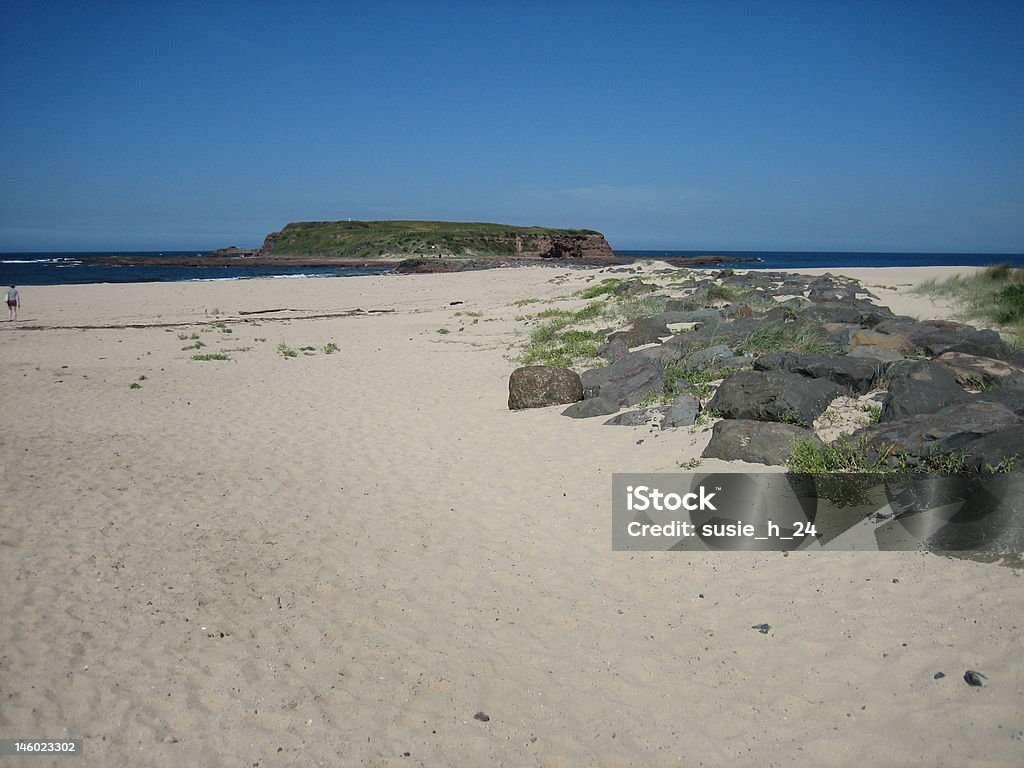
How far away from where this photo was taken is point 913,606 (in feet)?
14.8

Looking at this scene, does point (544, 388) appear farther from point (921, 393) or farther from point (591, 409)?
point (921, 393)

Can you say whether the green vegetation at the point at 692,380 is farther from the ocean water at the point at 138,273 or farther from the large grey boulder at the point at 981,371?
the ocean water at the point at 138,273

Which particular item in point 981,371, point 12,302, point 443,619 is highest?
point 12,302

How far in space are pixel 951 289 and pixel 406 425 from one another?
1767cm

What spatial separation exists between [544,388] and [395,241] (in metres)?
88.0

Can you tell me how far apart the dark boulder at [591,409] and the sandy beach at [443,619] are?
0.23 m

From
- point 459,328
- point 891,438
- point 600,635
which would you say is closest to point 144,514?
point 600,635

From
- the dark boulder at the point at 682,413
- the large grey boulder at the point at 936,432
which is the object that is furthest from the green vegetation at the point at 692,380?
the large grey boulder at the point at 936,432

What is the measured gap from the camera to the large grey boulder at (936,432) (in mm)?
5758

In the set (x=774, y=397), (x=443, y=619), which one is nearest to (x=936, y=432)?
(x=774, y=397)

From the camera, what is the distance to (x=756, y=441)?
6969 mm

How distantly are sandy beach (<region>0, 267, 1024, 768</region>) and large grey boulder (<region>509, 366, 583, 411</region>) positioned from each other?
3.18ft

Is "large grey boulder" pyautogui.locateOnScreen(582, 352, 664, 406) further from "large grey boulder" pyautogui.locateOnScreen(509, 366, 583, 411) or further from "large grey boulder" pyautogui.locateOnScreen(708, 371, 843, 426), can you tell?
"large grey boulder" pyautogui.locateOnScreen(708, 371, 843, 426)

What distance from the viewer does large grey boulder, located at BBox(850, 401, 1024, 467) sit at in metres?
5.76
